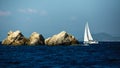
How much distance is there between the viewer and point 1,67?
50.3m

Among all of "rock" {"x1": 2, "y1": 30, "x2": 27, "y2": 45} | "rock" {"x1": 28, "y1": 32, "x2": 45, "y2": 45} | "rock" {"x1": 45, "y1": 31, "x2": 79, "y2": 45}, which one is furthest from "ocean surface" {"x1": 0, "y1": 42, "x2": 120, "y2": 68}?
"rock" {"x1": 2, "y1": 30, "x2": 27, "y2": 45}

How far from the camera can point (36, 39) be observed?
165375mm

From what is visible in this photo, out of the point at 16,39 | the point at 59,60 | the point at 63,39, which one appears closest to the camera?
the point at 59,60

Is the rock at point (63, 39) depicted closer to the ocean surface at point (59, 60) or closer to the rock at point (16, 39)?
the rock at point (16, 39)

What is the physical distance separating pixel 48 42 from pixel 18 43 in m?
15.1

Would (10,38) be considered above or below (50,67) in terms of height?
above

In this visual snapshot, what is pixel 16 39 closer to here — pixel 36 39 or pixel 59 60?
pixel 36 39

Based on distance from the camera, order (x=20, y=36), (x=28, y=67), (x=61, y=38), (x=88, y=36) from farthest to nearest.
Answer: (x=88, y=36), (x=20, y=36), (x=61, y=38), (x=28, y=67)

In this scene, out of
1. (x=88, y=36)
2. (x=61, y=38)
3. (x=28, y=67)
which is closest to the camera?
(x=28, y=67)

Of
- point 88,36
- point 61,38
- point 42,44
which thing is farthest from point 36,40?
point 88,36

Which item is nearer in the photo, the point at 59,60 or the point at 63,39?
the point at 59,60

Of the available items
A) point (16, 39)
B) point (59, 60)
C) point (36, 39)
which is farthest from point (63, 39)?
point (59, 60)

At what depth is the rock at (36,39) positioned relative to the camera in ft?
533

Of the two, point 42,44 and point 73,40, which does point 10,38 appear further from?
point 73,40
